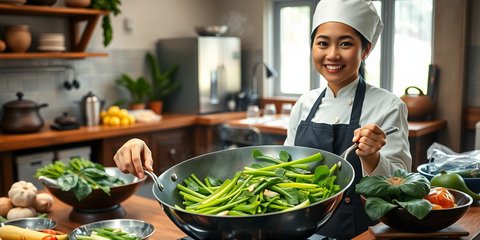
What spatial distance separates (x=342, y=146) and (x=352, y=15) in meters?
0.47

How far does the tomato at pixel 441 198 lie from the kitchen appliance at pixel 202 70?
3.69m

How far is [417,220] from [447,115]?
3.17 metres

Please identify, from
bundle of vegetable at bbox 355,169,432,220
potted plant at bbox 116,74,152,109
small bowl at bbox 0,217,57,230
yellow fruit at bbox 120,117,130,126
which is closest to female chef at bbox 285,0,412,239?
bundle of vegetable at bbox 355,169,432,220

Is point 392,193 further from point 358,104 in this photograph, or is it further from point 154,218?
point 154,218

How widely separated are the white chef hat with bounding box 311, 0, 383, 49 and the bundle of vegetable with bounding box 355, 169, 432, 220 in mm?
580

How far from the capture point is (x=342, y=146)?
1837 mm

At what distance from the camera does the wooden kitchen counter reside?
145 centimetres

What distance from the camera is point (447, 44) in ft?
13.4

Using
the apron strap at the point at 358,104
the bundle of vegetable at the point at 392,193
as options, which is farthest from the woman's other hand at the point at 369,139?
the apron strap at the point at 358,104

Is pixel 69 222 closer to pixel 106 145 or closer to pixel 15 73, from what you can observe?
pixel 106 145

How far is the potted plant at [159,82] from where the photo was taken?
5090 millimetres

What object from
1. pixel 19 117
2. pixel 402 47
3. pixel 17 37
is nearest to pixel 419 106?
pixel 402 47

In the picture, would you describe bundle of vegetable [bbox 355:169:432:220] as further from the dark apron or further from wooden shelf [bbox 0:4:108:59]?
wooden shelf [bbox 0:4:108:59]

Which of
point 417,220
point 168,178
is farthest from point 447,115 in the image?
point 168,178
